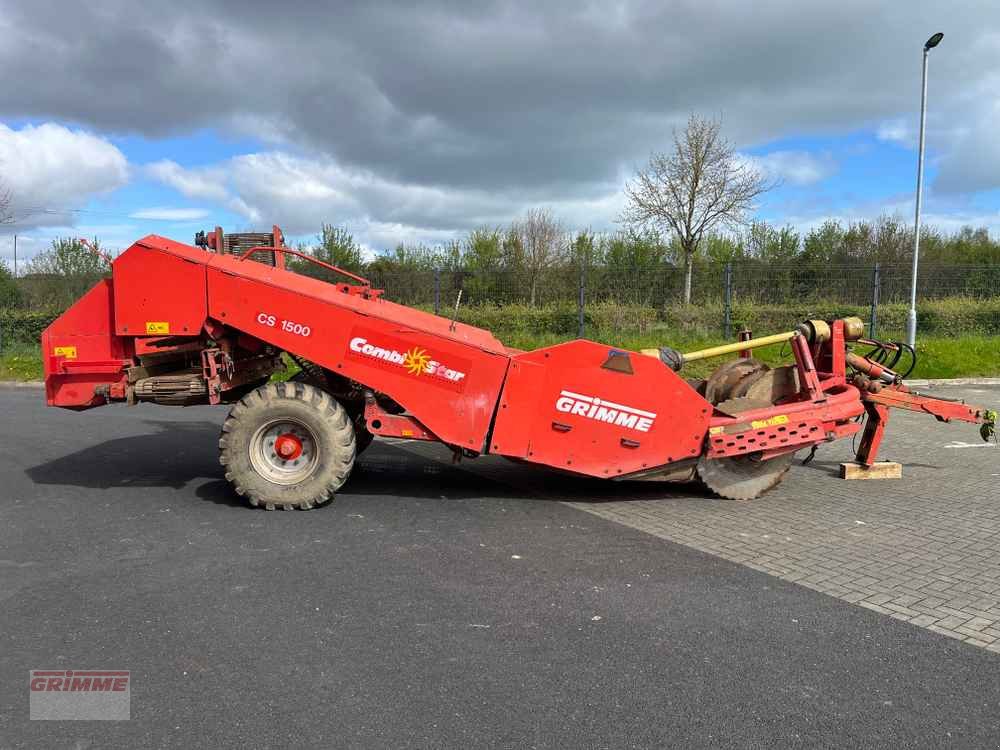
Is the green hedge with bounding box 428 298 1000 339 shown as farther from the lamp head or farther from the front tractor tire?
the front tractor tire

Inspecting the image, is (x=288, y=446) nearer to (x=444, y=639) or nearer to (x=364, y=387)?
(x=364, y=387)

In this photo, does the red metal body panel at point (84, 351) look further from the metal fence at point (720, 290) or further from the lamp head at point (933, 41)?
A: the lamp head at point (933, 41)

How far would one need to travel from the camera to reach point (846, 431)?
6273 mm

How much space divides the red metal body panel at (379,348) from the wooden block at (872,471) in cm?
374

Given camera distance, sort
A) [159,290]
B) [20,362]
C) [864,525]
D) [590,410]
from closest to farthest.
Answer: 1. [864,525]
2. [590,410]
3. [159,290]
4. [20,362]

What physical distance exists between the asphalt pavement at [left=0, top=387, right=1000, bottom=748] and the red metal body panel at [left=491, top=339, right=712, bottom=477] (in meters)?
0.53

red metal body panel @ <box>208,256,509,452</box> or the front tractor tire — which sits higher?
red metal body panel @ <box>208,256,509,452</box>

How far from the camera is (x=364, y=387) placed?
19.7 ft

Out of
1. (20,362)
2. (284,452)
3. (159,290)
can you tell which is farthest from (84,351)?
(20,362)

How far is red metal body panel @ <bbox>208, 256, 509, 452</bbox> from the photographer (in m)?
5.74

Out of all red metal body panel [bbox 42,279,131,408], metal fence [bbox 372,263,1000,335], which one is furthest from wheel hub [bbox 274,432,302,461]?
metal fence [bbox 372,263,1000,335]

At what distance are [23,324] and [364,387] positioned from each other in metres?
18.1

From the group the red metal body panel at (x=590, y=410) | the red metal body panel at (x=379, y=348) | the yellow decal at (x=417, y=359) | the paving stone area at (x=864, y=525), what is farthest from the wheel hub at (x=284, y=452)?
the paving stone area at (x=864, y=525)

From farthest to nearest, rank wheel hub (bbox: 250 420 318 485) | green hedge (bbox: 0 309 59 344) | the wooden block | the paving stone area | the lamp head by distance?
green hedge (bbox: 0 309 59 344) → the lamp head → the wooden block → wheel hub (bbox: 250 420 318 485) → the paving stone area
